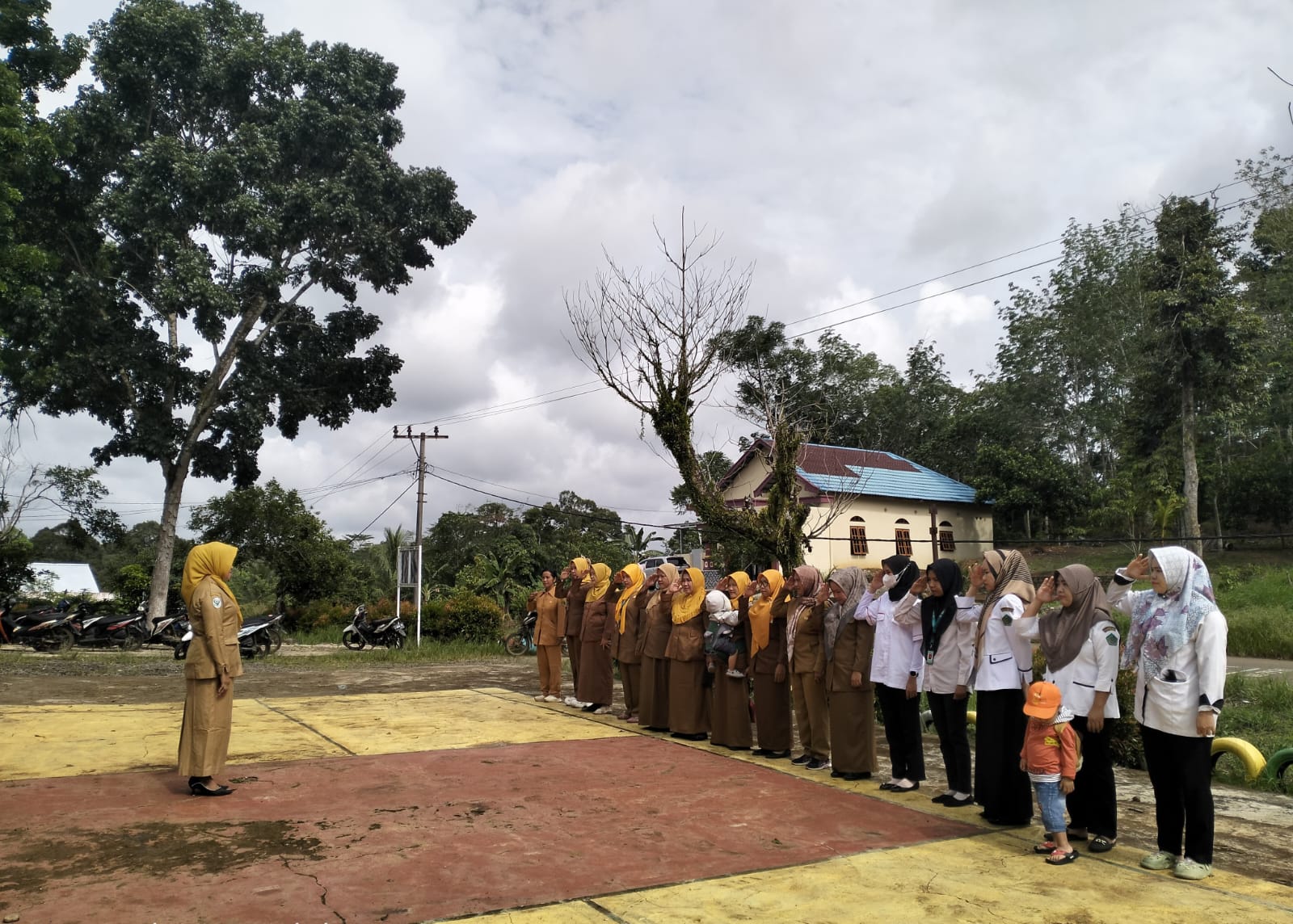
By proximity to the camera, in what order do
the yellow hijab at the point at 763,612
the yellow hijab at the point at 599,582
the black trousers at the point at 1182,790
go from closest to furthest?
1. the black trousers at the point at 1182,790
2. the yellow hijab at the point at 763,612
3. the yellow hijab at the point at 599,582

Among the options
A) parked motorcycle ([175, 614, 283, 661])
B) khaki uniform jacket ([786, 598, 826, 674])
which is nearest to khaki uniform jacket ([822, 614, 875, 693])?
khaki uniform jacket ([786, 598, 826, 674])

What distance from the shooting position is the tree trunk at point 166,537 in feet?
58.9

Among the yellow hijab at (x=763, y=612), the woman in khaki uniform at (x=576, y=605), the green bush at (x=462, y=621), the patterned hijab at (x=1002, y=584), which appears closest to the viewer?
the patterned hijab at (x=1002, y=584)

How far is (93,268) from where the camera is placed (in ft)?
61.3

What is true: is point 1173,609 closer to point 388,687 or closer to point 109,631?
point 388,687

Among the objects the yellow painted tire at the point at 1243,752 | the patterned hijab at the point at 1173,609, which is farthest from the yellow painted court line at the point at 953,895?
A: the yellow painted tire at the point at 1243,752

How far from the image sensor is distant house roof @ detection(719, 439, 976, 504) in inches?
998

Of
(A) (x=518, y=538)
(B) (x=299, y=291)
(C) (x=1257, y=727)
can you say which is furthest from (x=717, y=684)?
(A) (x=518, y=538)

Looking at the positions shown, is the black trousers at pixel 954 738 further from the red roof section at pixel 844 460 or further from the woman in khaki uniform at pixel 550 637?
the red roof section at pixel 844 460

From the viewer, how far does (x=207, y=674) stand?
5.29m

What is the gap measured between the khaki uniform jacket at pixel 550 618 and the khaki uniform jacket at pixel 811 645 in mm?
3815

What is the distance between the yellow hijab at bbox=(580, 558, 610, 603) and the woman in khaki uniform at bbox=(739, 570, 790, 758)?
2.50 m

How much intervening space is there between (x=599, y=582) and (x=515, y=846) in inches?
197

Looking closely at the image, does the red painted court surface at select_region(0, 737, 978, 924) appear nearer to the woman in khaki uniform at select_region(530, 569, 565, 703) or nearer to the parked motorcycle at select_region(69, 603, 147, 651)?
the woman in khaki uniform at select_region(530, 569, 565, 703)
